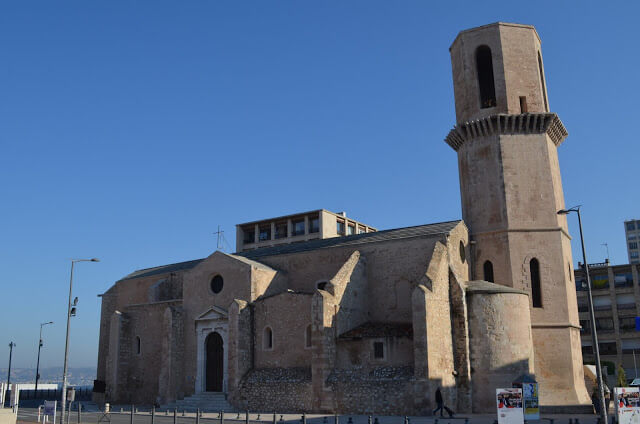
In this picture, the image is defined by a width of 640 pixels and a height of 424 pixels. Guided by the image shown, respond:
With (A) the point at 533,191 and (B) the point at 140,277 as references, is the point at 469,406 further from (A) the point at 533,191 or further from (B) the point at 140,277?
(B) the point at 140,277

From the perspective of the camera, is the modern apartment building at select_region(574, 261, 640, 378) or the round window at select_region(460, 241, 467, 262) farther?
the modern apartment building at select_region(574, 261, 640, 378)

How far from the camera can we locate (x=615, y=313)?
5972 centimetres

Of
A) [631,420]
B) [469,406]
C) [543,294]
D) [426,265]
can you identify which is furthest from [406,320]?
[631,420]

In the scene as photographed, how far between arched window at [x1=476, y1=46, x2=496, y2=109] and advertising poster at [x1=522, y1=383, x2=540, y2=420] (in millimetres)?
17938

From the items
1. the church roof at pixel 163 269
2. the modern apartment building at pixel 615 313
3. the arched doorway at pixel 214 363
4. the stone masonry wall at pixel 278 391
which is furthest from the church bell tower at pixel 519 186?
the modern apartment building at pixel 615 313

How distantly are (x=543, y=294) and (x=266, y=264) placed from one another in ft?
52.4

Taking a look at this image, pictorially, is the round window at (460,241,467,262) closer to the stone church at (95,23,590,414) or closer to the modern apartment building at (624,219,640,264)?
the stone church at (95,23,590,414)

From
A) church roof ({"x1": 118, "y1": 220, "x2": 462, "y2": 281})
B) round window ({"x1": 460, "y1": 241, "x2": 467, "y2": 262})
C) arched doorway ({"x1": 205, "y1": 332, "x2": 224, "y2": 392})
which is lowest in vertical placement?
arched doorway ({"x1": 205, "y1": 332, "x2": 224, "y2": 392})

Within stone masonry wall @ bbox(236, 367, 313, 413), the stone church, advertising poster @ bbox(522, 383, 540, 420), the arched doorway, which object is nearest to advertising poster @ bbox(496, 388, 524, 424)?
advertising poster @ bbox(522, 383, 540, 420)

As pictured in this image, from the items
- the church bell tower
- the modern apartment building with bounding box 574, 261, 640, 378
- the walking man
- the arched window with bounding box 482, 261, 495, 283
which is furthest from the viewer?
the modern apartment building with bounding box 574, 261, 640, 378

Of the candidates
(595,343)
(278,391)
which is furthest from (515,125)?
(278,391)

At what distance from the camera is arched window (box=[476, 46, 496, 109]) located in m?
32.7

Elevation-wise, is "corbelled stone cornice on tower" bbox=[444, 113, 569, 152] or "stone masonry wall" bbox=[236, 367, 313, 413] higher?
"corbelled stone cornice on tower" bbox=[444, 113, 569, 152]

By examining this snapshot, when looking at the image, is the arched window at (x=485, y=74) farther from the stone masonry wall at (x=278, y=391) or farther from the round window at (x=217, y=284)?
the round window at (x=217, y=284)
